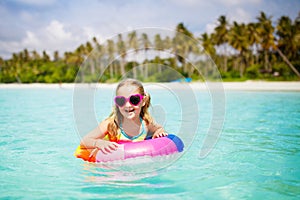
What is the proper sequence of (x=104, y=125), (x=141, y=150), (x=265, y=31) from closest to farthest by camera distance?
(x=141, y=150)
(x=104, y=125)
(x=265, y=31)

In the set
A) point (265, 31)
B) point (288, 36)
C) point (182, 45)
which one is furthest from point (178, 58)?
point (288, 36)

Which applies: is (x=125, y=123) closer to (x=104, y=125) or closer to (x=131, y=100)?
(x=104, y=125)

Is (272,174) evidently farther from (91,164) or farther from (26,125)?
(26,125)

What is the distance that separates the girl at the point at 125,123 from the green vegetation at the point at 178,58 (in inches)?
23.8

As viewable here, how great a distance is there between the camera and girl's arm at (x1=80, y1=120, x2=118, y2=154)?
10.4 feet

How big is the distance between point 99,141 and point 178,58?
5.58ft

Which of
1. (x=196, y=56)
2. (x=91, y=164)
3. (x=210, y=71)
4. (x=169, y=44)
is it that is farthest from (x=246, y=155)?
(x=91, y=164)

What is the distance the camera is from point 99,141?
324cm

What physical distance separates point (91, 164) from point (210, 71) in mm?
2033

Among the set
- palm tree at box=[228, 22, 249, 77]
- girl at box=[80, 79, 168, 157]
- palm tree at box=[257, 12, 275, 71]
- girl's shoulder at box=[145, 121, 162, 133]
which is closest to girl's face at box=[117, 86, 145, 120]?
girl at box=[80, 79, 168, 157]

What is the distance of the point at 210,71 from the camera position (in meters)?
4.30

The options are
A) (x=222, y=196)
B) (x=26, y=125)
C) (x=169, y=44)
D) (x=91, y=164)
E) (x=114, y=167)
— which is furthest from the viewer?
(x=26, y=125)

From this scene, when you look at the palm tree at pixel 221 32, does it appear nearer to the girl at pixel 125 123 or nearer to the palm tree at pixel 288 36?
the palm tree at pixel 288 36

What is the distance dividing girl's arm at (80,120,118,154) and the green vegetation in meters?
0.67
